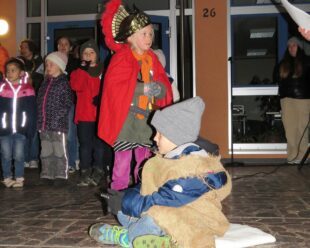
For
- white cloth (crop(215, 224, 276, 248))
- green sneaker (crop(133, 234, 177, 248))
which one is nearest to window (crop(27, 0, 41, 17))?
white cloth (crop(215, 224, 276, 248))

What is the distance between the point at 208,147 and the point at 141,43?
123 centimetres

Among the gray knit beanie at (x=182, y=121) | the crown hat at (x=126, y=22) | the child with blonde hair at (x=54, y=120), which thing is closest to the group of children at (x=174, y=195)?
the gray knit beanie at (x=182, y=121)

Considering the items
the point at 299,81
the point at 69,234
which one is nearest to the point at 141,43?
the point at 69,234

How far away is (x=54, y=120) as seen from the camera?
4574 millimetres

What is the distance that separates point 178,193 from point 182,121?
1.28 feet

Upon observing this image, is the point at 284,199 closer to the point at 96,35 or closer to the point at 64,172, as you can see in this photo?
the point at 64,172

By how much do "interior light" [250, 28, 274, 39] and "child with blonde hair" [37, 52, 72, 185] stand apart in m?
3.91

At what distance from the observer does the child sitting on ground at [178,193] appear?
2090mm

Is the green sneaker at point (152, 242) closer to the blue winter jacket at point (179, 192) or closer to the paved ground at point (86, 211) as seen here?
the blue winter jacket at point (179, 192)

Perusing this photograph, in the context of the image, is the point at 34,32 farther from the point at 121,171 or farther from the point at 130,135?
the point at 121,171

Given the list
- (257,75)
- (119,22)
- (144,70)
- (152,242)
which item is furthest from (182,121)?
(257,75)

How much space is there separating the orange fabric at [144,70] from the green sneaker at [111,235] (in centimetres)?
100

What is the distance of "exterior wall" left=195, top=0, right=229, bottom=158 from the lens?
705cm

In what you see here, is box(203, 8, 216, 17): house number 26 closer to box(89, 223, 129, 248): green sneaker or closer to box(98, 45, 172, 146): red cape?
box(98, 45, 172, 146): red cape
